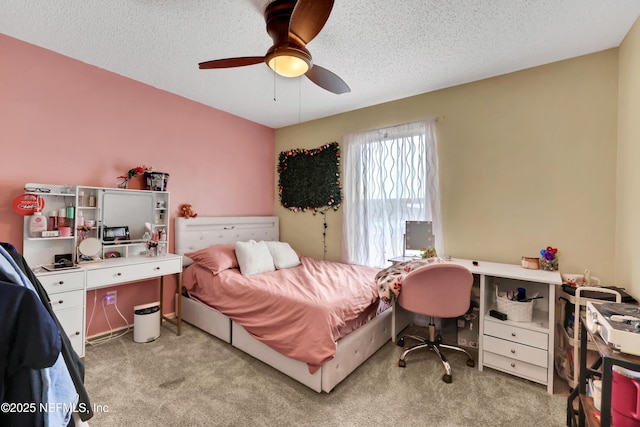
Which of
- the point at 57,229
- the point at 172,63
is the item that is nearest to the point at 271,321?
the point at 57,229

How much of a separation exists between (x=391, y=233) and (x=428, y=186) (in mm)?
695

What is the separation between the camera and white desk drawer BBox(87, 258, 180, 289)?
231 centimetres

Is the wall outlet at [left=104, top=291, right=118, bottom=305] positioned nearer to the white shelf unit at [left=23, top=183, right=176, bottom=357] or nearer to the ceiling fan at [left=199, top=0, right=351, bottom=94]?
the white shelf unit at [left=23, top=183, right=176, bottom=357]

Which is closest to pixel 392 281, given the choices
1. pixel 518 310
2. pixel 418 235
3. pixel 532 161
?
pixel 418 235

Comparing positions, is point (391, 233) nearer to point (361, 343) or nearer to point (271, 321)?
point (361, 343)

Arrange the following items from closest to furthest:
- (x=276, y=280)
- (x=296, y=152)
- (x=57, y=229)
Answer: (x=57, y=229) < (x=276, y=280) < (x=296, y=152)

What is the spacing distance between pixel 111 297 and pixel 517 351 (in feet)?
12.1

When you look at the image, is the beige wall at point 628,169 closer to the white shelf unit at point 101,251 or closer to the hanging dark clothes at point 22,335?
the hanging dark clothes at point 22,335

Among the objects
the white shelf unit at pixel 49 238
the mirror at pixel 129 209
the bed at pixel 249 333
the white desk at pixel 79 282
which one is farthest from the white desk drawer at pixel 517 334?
the white shelf unit at pixel 49 238

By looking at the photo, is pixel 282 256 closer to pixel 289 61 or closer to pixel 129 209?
pixel 129 209

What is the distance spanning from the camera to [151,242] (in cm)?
284

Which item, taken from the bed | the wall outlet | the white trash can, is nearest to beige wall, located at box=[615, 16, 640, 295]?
the bed

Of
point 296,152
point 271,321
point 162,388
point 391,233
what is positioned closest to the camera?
point 162,388

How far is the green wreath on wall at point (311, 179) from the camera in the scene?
12.6 feet
